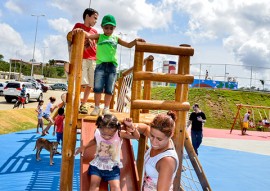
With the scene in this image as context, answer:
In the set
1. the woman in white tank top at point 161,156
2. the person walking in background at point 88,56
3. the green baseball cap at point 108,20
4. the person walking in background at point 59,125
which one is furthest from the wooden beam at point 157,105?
the person walking in background at point 59,125

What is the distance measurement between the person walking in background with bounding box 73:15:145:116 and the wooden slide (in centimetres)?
59

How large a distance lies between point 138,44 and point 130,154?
138cm

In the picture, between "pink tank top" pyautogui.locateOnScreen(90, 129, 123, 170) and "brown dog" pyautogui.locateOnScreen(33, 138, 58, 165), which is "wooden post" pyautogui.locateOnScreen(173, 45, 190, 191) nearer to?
"pink tank top" pyautogui.locateOnScreen(90, 129, 123, 170)

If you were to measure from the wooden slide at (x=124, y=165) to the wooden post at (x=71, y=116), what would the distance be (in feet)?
0.60

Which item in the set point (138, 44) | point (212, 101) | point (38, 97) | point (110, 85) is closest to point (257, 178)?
point (110, 85)

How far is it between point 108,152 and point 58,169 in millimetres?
5740

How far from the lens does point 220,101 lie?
104 ft

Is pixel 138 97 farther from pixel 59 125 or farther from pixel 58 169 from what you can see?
pixel 59 125

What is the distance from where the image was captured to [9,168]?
28.1ft

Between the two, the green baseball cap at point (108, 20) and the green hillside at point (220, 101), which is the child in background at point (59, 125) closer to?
the green baseball cap at point (108, 20)

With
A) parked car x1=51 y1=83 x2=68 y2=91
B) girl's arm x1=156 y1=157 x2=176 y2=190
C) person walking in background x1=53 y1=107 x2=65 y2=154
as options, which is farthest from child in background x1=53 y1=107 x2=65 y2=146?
parked car x1=51 y1=83 x2=68 y2=91

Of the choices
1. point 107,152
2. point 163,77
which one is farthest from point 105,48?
point 107,152

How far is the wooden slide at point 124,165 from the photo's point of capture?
12.0ft

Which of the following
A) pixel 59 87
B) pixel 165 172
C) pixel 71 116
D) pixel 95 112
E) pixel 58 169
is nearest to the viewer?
pixel 165 172
